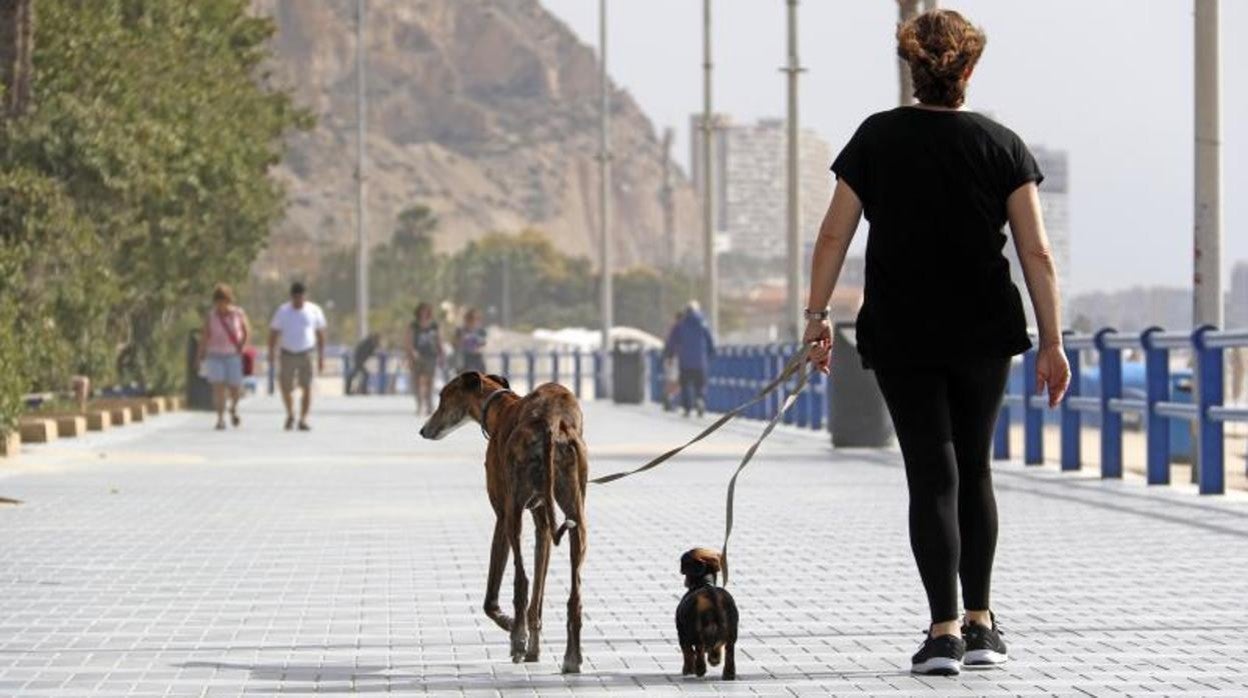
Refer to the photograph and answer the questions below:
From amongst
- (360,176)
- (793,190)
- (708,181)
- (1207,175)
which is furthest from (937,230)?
(360,176)

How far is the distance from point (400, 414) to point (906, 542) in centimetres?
3176

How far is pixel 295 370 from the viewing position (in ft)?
113

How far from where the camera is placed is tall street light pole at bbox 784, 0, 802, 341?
4719 centimetres

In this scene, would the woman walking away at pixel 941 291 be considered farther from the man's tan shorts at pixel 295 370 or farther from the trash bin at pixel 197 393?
the trash bin at pixel 197 393

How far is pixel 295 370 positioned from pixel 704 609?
1020 inches

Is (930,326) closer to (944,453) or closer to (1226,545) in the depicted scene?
(944,453)

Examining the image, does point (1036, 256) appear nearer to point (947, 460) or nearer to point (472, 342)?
point (947, 460)

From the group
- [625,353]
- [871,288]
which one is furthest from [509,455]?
[625,353]

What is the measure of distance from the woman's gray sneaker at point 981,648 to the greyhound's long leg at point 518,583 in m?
1.39

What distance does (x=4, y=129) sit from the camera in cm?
2892

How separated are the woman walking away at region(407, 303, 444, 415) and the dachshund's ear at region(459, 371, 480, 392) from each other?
31759 millimetres

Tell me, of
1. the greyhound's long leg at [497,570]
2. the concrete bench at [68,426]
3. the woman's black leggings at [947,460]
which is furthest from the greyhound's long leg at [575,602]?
the concrete bench at [68,426]

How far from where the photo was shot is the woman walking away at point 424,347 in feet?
139

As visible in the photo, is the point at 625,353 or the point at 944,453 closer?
the point at 944,453
